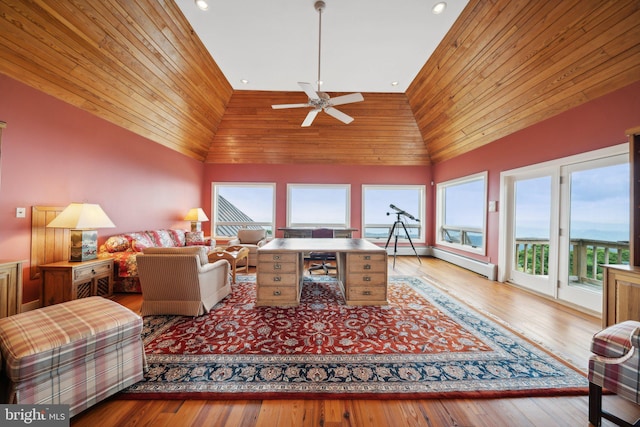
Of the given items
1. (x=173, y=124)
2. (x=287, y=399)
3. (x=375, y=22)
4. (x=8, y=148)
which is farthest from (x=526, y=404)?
(x=173, y=124)

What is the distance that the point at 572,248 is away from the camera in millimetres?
3084

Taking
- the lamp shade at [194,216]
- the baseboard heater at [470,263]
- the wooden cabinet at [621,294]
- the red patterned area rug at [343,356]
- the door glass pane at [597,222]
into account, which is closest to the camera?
the red patterned area rug at [343,356]

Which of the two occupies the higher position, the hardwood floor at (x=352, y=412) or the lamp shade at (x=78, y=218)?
the lamp shade at (x=78, y=218)

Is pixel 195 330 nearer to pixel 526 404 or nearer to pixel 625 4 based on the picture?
pixel 526 404

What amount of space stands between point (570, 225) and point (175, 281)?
16.0 ft

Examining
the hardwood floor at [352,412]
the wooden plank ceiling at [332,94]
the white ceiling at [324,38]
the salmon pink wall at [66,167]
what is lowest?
the hardwood floor at [352,412]

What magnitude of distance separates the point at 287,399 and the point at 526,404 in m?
1.52

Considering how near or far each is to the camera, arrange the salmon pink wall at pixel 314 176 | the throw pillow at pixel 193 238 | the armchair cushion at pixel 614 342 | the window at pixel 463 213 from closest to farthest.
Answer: the armchair cushion at pixel 614 342, the window at pixel 463 213, the throw pillow at pixel 193 238, the salmon pink wall at pixel 314 176

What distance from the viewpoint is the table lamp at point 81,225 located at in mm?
2676

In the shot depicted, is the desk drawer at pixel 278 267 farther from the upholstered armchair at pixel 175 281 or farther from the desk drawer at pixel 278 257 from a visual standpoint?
the upholstered armchair at pixel 175 281

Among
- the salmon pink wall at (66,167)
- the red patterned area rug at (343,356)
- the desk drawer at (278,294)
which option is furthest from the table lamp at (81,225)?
the desk drawer at (278,294)

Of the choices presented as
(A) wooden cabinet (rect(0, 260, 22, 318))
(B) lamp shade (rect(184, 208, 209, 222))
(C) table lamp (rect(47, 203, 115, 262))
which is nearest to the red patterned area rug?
(A) wooden cabinet (rect(0, 260, 22, 318))

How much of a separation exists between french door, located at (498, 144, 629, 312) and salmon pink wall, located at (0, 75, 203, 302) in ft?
20.9

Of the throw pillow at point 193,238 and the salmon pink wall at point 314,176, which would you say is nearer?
the throw pillow at point 193,238
